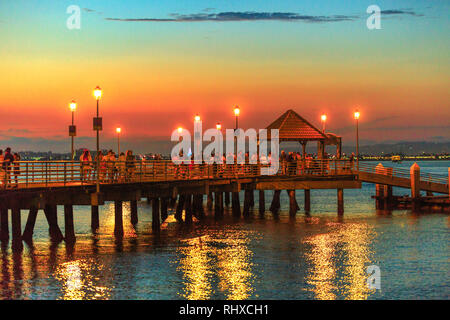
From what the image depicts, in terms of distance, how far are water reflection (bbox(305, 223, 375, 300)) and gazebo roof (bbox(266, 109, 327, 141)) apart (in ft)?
25.2

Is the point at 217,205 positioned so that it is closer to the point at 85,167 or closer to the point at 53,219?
the point at 85,167

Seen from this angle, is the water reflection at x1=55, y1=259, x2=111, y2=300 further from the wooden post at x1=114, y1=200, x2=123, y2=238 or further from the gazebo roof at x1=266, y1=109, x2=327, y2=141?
the gazebo roof at x1=266, y1=109, x2=327, y2=141

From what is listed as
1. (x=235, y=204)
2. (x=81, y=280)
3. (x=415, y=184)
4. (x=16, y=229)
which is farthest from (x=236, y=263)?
(x=415, y=184)

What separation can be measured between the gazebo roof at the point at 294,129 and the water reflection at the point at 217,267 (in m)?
11.8

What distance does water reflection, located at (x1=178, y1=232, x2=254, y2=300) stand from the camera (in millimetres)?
21000

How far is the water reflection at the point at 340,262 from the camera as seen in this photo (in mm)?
21188

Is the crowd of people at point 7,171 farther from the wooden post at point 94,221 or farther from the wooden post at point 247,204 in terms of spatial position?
the wooden post at point 247,204

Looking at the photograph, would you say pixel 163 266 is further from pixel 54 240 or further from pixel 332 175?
pixel 332 175

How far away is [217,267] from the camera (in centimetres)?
2491

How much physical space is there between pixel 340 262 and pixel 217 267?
471 centimetres

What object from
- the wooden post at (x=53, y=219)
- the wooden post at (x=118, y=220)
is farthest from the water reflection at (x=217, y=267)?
the wooden post at (x=53, y=219)

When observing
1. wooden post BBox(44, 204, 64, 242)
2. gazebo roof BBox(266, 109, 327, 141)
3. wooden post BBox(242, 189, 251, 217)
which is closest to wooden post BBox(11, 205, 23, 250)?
wooden post BBox(44, 204, 64, 242)

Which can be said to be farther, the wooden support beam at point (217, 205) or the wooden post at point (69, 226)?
the wooden support beam at point (217, 205)
